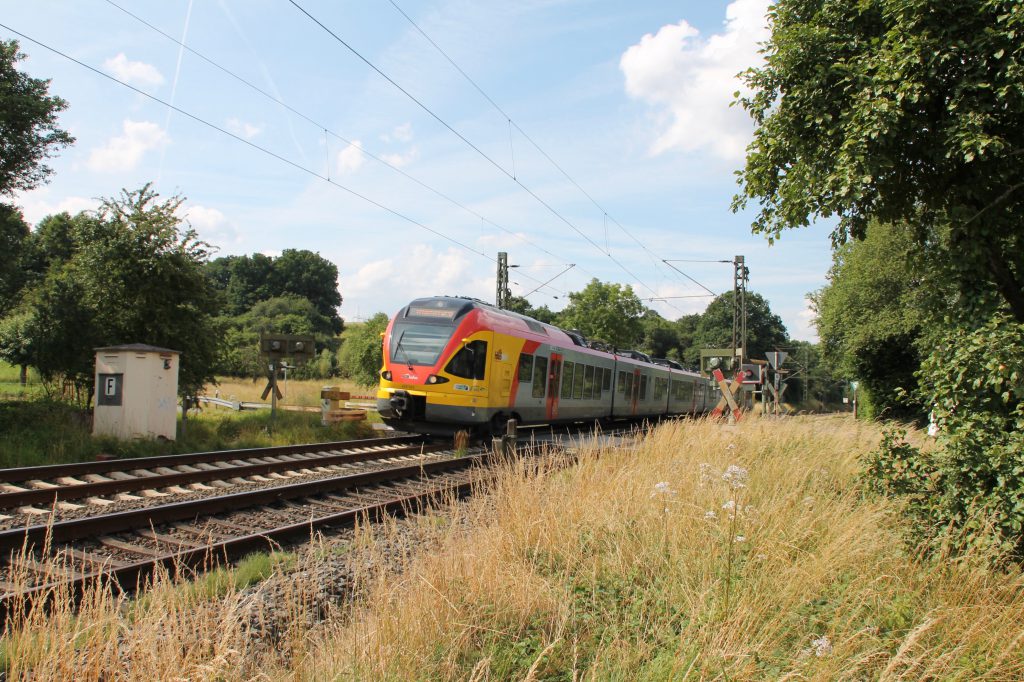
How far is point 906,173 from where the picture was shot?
254 inches

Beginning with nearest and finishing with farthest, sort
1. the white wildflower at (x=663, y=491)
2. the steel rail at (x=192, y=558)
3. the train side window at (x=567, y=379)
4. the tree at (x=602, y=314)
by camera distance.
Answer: the steel rail at (x=192, y=558)
the white wildflower at (x=663, y=491)
the train side window at (x=567, y=379)
the tree at (x=602, y=314)

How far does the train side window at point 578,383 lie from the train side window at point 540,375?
208 centimetres

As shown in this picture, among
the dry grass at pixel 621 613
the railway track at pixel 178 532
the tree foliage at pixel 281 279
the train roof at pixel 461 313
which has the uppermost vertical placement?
the tree foliage at pixel 281 279

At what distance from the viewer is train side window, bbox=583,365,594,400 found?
1941cm

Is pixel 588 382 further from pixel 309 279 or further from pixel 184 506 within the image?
pixel 309 279

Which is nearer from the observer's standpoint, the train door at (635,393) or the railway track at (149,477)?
the railway track at (149,477)

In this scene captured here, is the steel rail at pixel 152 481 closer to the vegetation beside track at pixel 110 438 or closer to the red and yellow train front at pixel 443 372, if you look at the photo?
the red and yellow train front at pixel 443 372

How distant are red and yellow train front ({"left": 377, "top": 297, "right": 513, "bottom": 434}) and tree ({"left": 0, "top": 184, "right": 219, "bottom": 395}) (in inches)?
206

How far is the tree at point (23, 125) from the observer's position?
1636 centimetres

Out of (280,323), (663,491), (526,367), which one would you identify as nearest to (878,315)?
(526,367)

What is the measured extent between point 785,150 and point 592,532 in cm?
426

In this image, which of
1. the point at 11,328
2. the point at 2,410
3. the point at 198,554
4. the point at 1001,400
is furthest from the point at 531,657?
the point at 11,328

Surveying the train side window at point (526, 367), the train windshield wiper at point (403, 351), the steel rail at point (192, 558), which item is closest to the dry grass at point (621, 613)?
the steel rail at point (192, 558)

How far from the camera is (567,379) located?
1798 centimetres
